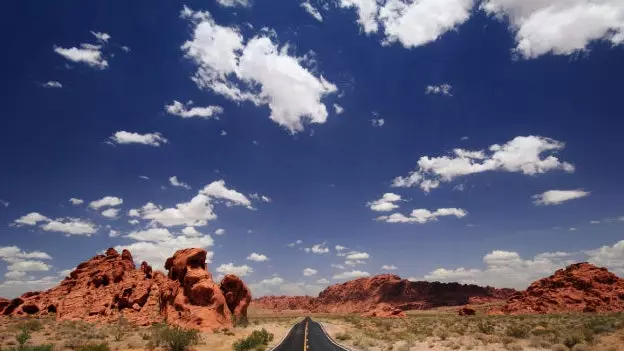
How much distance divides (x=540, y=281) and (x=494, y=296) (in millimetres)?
91809

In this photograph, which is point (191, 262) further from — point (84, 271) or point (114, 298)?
point (84, 271)

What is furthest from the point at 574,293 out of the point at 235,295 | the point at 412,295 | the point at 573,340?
the point at 412,295

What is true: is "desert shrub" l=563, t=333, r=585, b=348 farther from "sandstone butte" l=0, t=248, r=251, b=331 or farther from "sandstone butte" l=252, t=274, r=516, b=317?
"sandstone butte" l=252, t=274, r=516, b=317

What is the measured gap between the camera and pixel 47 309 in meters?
42.9

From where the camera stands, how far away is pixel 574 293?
260 ft

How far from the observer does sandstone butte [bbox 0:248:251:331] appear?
36.9 m

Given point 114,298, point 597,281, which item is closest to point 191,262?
point 114,298

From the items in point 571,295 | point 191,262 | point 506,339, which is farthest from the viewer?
point 571,295

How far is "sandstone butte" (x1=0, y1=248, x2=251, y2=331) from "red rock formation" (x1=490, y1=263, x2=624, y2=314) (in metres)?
65.0

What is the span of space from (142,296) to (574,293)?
85792 mm

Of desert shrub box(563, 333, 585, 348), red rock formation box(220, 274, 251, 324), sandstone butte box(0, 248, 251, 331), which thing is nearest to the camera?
desert shrub box(563, 333, 585, 348)

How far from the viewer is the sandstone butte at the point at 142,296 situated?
36.9 m

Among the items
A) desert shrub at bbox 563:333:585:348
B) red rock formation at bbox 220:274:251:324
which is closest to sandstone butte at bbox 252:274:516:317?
red rock formation at bbox 220:274:251:324

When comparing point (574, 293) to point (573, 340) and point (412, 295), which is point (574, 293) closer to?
point (573, 340)
